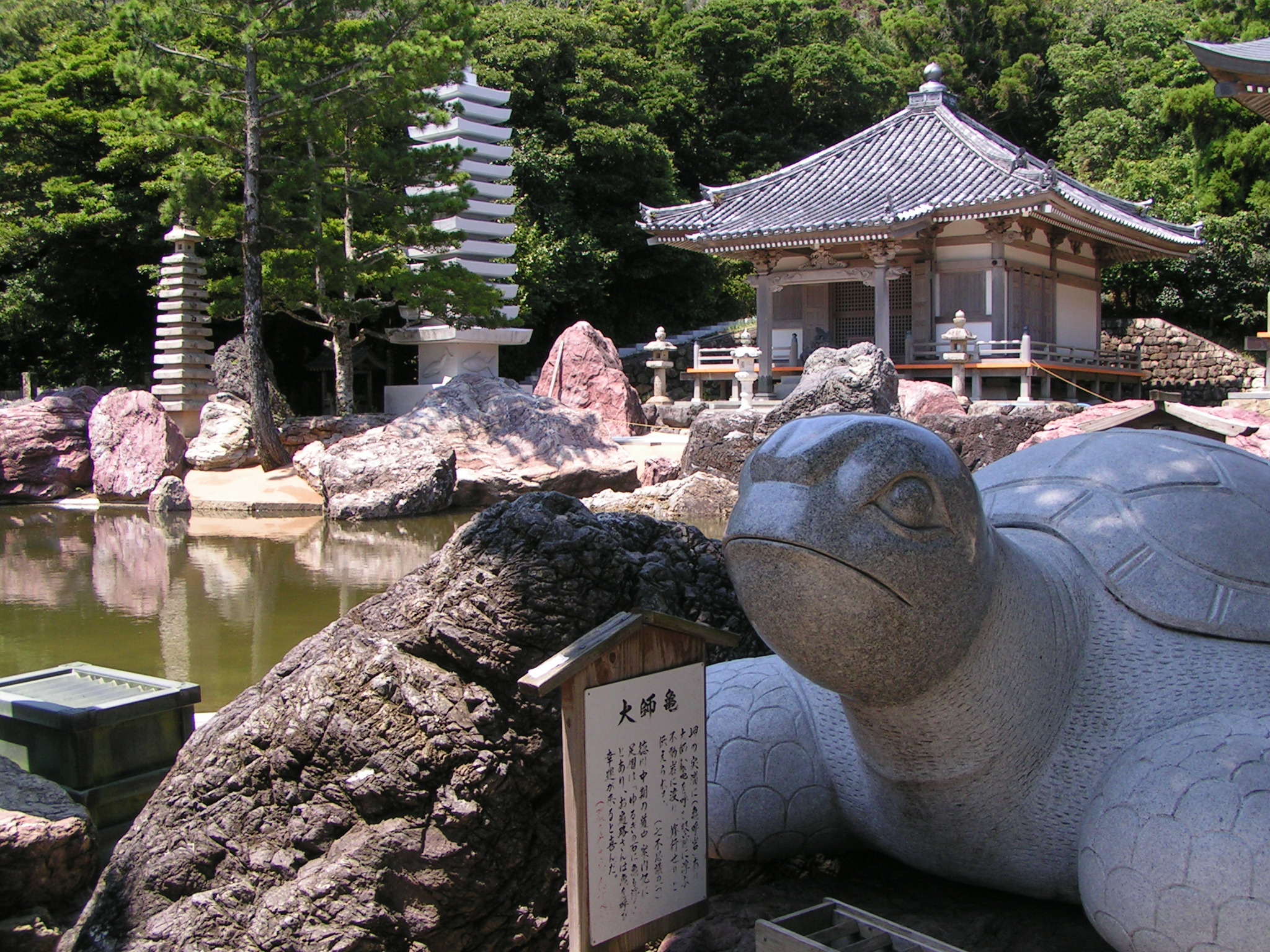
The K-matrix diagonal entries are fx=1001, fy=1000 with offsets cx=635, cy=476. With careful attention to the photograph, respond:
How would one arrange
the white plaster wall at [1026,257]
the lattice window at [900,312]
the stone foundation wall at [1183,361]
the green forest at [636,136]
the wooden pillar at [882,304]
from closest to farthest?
the wooden pillar at [882,304], the white plaster wall at [1026,257], the green forest at [636,136], the lattice window at [900,312], the stone foundation wall at [1183,361]

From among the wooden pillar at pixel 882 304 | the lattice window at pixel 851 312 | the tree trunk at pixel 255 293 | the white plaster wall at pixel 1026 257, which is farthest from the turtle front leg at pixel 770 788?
the lattice window at pixel 851 312

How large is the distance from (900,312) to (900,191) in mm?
2499

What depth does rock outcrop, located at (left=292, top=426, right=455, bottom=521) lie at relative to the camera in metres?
11.0

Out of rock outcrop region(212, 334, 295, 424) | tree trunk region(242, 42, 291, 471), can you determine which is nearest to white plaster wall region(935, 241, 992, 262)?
tree trunk region(242, 42, 291, 471)

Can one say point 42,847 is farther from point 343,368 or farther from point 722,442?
point 343,368

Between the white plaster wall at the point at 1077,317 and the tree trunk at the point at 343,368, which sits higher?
the white plaster wall at the point at 1077,317

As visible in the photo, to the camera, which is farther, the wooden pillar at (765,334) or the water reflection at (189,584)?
the wooden pillar at (765,334)

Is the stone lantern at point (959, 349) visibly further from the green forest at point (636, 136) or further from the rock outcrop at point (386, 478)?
the rock outcrop at point (386, 478)

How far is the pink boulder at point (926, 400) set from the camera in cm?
1268

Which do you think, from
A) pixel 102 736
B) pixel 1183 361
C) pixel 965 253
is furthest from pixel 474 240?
pixel 102 736

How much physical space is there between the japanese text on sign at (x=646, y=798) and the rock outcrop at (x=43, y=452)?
14.1 meters

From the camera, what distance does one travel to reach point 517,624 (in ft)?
7.52

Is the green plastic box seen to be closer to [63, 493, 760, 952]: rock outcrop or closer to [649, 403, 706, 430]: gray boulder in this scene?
[63, 493, 760, 952]: rock outcrop

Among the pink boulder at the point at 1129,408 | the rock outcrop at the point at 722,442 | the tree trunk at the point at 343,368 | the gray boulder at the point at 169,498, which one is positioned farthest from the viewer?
the tree trunk at the point at 343,368
